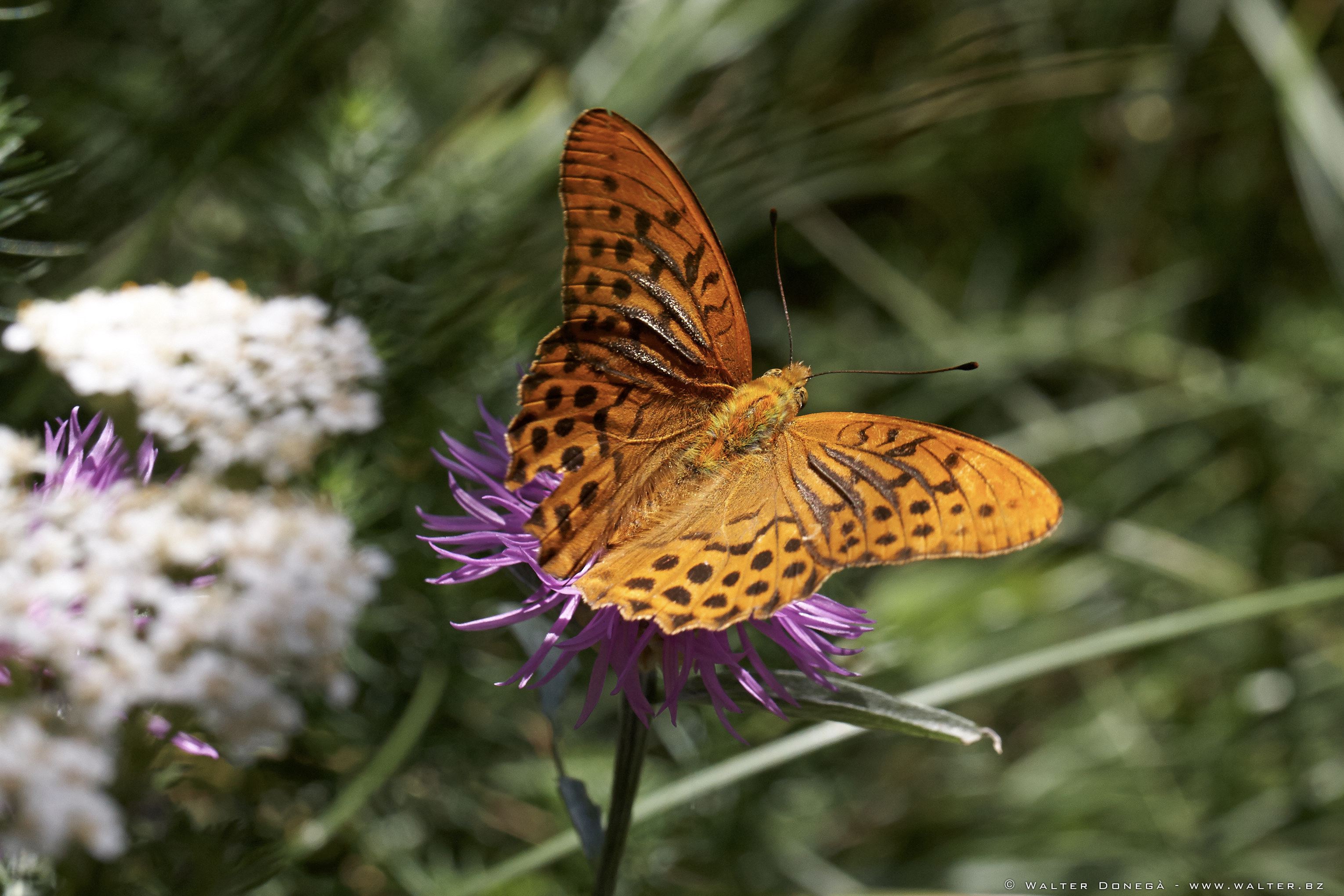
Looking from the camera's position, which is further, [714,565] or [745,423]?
[745,423]

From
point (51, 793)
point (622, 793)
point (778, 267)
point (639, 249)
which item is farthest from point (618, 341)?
point (51, 793)

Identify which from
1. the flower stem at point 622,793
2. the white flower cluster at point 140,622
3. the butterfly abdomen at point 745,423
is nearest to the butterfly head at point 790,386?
the butterfly abdomen at point 745,423

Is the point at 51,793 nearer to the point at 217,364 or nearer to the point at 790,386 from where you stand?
the point at 217,364

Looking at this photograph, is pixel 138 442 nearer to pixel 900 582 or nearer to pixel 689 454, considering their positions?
pixel 689 454

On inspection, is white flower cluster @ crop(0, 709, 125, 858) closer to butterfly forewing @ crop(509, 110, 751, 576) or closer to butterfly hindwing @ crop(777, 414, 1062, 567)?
butterfly forewing @ crop(509, 110, 751, 576)

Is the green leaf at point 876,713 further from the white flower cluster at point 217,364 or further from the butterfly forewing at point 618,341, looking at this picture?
the white flower cluster at point 217,364
